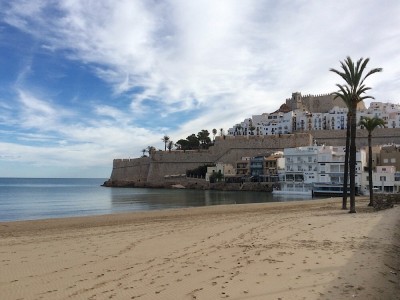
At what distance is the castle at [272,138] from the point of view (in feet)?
318

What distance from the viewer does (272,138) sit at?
3949 inches

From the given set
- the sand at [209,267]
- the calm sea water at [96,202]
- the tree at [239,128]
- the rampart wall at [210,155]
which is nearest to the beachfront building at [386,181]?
the calm sea water at [96,202]

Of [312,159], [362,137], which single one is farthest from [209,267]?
[362,137]

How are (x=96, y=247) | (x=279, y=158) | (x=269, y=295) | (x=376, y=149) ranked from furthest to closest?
(x=279, y=158)
(x=376, y=149)
(x=96, y=247)
(x=269, y=295)

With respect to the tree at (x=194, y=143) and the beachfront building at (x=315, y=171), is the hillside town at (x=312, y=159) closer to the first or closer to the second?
the beachfront building at (x=315, y=171)

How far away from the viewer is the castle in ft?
318

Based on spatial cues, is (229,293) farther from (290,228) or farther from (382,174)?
(382,174)

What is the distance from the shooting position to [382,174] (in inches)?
2395

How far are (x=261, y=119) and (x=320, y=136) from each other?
3606 centimetres

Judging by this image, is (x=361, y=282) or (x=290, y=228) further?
(x=290, y=228)

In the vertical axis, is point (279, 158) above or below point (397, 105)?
below

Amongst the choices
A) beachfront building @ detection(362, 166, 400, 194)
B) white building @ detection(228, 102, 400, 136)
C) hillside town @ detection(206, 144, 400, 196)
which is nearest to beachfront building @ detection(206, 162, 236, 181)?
hillside town @ detection(206, 144, 400, 196)

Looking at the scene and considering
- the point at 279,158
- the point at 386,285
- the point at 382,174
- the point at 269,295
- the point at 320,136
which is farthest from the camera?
the point at 320,136

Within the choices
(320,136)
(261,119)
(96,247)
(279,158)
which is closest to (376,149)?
(279,158)
